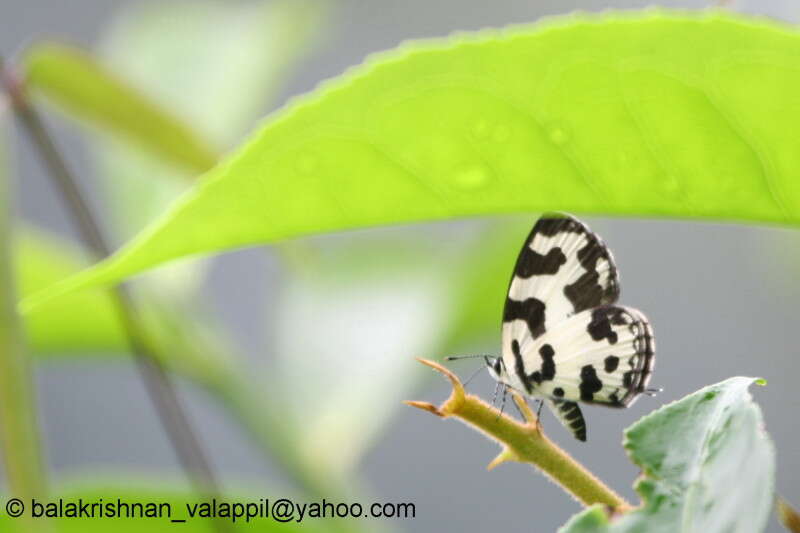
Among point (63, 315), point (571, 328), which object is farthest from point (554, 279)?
point (63, 315)

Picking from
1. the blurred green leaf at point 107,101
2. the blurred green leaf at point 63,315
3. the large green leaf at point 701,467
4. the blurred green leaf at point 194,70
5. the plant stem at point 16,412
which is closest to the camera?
the large green leaf at point 701,467

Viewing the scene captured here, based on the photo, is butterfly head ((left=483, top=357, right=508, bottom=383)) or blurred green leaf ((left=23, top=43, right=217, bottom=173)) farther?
blurred green leaf ((left=23, top=43, right=217, bottom=173))

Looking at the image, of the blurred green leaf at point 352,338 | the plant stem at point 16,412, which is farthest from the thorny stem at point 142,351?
the blurred green leaf at point 352,338

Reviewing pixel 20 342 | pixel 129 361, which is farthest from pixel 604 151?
pixel 129 361

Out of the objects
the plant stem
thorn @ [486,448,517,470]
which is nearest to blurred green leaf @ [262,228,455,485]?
the plant stem

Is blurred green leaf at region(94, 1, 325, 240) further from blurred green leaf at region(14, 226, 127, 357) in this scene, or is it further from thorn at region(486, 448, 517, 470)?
thorn at region(486, 448, 517, 470)

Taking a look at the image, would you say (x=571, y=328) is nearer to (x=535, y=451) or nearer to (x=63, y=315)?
(x=535, y=451)

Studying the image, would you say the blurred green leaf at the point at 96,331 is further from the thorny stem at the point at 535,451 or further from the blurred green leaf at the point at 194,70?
the thorny stem at the point at 535,451
